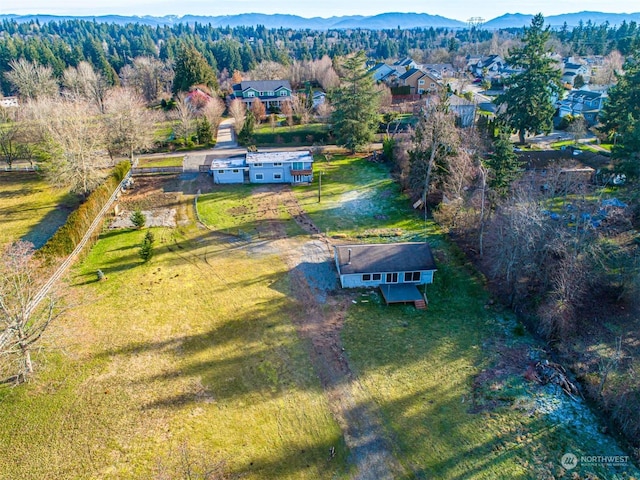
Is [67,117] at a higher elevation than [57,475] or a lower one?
higher

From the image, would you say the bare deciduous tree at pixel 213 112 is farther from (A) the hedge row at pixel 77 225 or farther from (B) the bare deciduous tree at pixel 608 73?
(B) the bare deciduous tree at pixel 608 73

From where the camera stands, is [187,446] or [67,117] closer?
[187,446]

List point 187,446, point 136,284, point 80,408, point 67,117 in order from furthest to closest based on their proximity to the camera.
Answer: point 67,117 → point 136,284 → point 80,408 → point 187,446

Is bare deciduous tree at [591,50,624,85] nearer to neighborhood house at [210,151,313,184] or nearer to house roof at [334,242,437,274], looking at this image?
neighborhood house at [210,151,313,184]

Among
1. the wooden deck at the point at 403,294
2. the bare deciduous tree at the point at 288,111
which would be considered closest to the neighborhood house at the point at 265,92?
the bare deciduous tree at the point at 288,111

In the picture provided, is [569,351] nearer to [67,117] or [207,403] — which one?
[207,403]

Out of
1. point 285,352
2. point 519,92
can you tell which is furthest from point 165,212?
point 519,92
